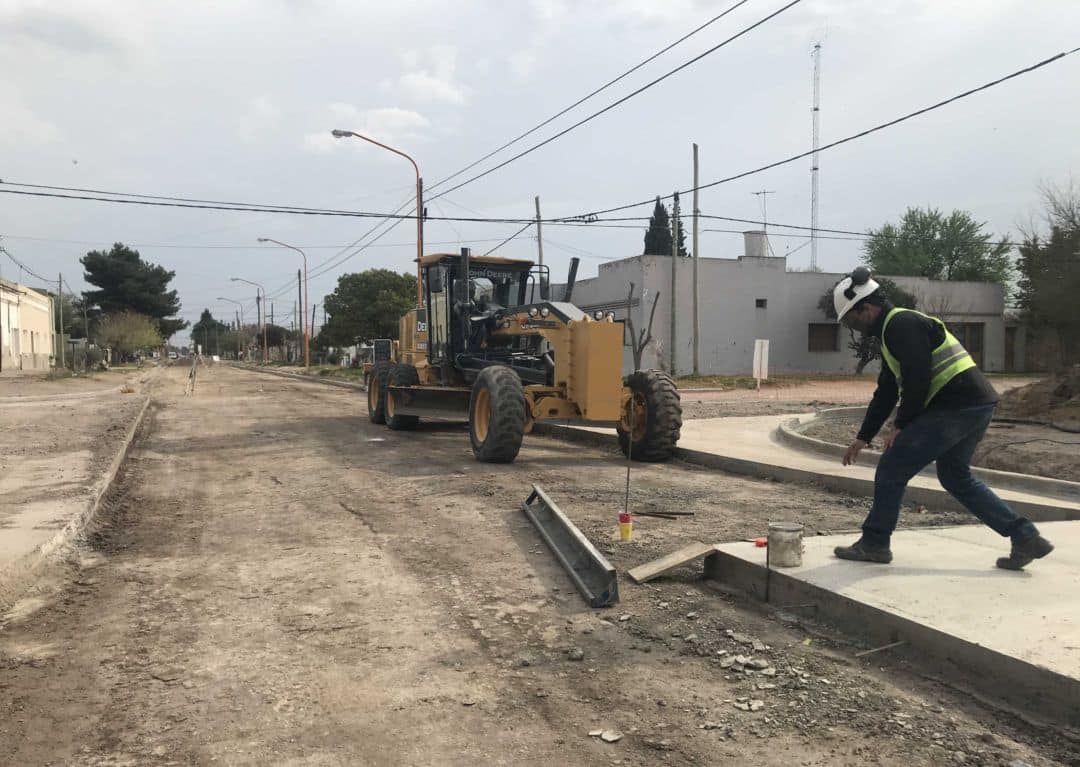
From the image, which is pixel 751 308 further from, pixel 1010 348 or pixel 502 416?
pixel 502 416

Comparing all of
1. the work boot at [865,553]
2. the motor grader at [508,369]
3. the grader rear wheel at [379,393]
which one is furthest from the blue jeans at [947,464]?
the grader rear wheel at [379,393]

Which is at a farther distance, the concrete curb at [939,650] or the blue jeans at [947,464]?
the blue jeans at [947,464]

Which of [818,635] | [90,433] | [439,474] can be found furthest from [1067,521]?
[90,433]

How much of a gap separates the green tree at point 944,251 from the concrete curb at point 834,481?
47.2 metres

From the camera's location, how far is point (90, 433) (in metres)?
14.6

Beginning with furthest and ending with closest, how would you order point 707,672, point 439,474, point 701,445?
point 701,445 → point 439,474 → point 707,672

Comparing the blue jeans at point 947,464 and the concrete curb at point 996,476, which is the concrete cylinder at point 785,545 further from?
the concrete curb at point 996,476

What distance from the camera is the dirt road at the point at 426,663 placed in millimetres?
3410

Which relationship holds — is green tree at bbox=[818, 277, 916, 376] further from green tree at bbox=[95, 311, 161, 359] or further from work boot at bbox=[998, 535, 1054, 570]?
green tree at bbox=[95, 311, 161, 359]

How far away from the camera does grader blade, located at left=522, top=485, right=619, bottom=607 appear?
522 centimetres

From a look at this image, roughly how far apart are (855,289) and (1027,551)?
184 cm

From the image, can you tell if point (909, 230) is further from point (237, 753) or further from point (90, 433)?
point (237, 753)

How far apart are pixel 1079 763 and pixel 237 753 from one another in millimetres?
3212

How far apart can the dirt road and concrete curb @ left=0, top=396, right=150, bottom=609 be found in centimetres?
24
